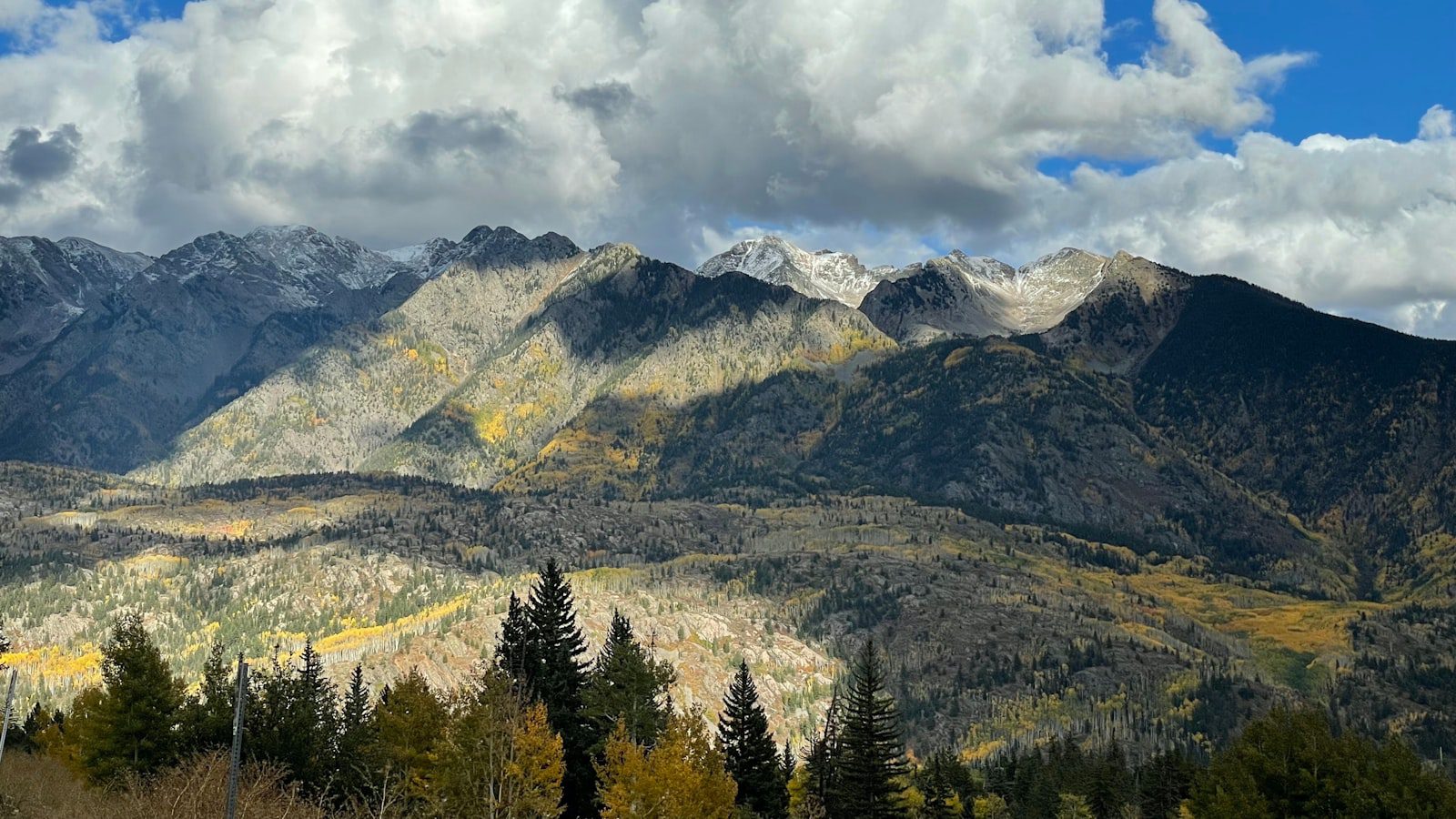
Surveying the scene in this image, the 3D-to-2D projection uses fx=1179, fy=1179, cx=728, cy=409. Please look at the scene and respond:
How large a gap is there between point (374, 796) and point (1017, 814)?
105 m

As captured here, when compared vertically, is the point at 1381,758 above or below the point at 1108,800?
above

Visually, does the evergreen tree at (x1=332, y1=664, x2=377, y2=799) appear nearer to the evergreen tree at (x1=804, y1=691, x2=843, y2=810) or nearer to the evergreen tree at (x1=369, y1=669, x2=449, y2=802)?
the evergreen tree at (x1=369, y1=669, x2=449, y2=802)

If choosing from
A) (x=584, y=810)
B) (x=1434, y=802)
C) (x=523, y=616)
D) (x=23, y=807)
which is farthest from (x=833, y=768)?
(x=23, y=807)

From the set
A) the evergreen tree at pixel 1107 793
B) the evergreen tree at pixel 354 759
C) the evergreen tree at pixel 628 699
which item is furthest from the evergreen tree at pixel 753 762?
the evergreen tree at pixel 1107 793

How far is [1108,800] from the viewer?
154250 millimetres

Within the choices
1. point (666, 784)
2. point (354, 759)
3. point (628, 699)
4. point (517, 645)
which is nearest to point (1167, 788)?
point (628, 699)

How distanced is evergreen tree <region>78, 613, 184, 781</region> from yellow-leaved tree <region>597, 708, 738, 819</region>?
3382cm

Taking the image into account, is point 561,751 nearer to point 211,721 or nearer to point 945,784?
point 211,721

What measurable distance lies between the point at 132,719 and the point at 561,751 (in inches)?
1277

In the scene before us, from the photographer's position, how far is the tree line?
69.9m

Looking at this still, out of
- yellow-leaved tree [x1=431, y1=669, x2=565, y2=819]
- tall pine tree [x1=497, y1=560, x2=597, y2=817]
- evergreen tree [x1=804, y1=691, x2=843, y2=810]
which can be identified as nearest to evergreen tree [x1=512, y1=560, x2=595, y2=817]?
tall pine tree [x1=497, y1=560, x2=597, y2=817]

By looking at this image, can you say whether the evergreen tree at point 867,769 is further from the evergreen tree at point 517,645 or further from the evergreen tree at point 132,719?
the evergreen tree at point 132,719

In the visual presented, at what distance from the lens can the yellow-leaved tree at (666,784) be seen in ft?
229

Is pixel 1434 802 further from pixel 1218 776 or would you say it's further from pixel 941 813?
pixel 941 813
